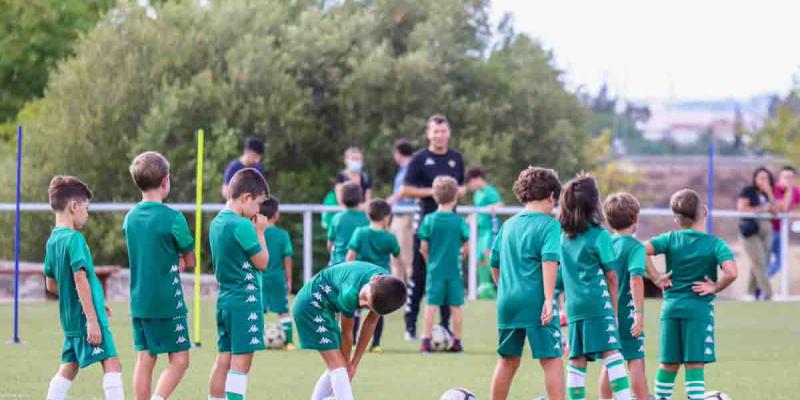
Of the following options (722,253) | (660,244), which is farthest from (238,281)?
(722,253)

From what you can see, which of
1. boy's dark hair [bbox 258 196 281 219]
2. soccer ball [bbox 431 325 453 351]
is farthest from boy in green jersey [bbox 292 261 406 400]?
soccer ball [bbox 431 325 453 351]

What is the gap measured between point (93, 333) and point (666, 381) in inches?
146

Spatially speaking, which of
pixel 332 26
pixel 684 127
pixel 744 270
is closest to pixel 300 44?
pixel 332 26

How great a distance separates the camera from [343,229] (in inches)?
595

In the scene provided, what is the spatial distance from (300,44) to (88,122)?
4.83 meters

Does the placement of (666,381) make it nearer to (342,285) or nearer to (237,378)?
(342,285)

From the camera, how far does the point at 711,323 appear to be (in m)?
10.0

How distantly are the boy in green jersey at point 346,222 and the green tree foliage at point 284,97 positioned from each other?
13943mm

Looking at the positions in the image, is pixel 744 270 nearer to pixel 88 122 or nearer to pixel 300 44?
pixel 300 44

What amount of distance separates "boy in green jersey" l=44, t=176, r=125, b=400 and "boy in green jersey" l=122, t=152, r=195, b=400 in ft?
0.76

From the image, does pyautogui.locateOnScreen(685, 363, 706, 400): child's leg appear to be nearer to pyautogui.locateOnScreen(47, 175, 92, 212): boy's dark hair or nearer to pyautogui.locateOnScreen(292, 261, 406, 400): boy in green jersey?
pyautogui.locateOnScreen(292, 261, 406, 400): boy in green jersey

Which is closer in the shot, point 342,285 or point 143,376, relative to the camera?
point 342,285

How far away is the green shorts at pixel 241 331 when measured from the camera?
A: 9.15 meters

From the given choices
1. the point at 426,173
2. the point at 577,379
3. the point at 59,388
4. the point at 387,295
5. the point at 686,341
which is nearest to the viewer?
the point at 387,295
